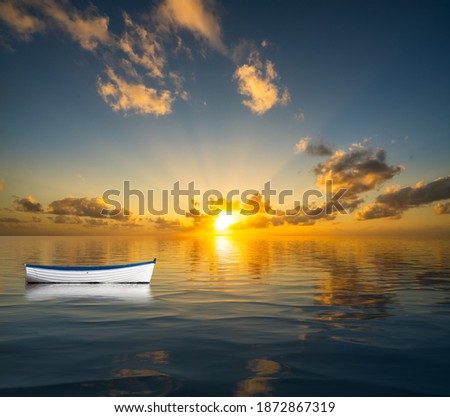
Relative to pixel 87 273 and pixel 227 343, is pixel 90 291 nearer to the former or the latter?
pixel 87 273

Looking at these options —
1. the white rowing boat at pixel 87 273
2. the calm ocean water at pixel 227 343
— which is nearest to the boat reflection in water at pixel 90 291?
the calm ocean water at pixel 227 343

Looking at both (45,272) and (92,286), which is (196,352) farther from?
(45,272)

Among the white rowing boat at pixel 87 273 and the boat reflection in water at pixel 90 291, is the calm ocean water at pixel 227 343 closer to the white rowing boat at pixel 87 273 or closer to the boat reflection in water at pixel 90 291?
the boat reflection in water at pixel 90 291

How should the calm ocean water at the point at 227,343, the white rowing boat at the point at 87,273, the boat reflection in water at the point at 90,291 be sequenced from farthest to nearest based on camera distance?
the white rowing boat at the point at 87,273
the boat reflection in water at the point at 90,291
the calm ocean water at the point at 227,343

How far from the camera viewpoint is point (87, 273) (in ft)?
131

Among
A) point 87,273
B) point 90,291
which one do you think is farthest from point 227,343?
point 87,273

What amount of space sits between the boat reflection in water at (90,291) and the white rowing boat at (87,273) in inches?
26.0

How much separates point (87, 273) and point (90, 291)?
466cm

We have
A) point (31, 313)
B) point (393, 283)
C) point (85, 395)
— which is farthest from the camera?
point (393, 283)

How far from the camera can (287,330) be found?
20.0m

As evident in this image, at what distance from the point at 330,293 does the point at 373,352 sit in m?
17.3

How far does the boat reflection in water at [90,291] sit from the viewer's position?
106 feet

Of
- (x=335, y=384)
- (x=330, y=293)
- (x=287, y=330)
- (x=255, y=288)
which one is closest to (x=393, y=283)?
(x=330, y=293)
